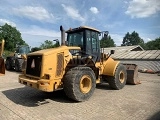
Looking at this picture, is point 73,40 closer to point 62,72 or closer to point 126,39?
point 62,72

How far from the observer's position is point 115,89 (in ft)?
29.7

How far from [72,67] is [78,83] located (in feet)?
2.48

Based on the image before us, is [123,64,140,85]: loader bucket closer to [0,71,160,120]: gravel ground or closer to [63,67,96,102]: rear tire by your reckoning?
[0,71,160,120]: gravel ground

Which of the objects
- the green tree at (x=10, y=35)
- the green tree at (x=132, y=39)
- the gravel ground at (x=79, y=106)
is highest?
the green tree at (x=132, y=39)

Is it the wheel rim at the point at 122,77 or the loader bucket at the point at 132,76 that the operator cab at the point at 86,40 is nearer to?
the wheel rim at the point at 122,77

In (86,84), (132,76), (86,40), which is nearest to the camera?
(86,84)

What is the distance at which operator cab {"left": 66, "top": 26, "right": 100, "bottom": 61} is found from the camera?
806cm

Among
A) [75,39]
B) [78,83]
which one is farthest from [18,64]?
[78,83]

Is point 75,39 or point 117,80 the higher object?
point 75,39


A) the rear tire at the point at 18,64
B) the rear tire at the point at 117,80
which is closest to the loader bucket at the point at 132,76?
the rear tire at the point at 117,80

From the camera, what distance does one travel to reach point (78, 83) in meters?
6.56

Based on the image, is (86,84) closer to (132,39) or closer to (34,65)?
(34,65)

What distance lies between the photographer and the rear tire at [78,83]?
21.0 ft

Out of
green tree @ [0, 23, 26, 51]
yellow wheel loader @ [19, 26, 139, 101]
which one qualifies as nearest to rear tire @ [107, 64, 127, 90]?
yellow wheel loader @ [19, 26, 139, 101]
